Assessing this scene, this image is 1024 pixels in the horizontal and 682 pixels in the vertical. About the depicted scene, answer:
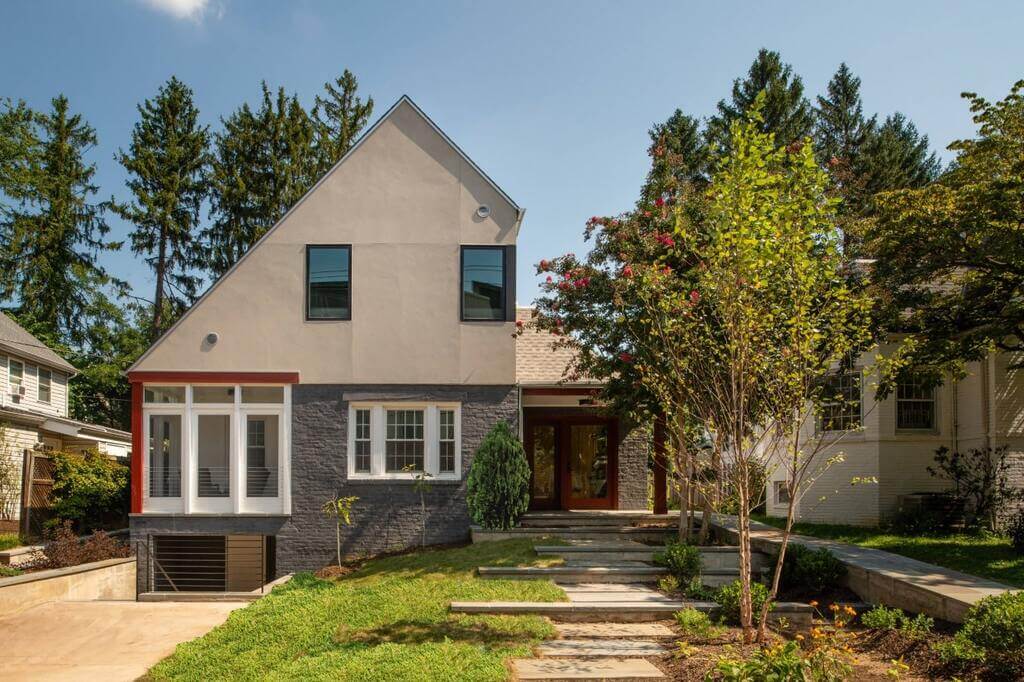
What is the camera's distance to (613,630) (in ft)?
30.4

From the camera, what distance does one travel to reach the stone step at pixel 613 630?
9.00 m

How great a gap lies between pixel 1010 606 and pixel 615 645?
3712 mm

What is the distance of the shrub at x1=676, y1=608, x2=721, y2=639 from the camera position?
8.85 m

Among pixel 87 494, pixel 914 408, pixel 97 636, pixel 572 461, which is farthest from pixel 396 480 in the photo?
pixel 914 408

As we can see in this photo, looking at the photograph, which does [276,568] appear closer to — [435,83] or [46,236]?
[435,83]

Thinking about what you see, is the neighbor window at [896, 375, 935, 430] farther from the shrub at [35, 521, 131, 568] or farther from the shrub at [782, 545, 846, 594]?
the shrub at [35, 521, 131, 568]

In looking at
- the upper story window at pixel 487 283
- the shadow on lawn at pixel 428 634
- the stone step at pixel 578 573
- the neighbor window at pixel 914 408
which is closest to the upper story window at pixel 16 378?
the upper story window at pixel 487 283

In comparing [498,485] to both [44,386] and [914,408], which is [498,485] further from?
[44,386]

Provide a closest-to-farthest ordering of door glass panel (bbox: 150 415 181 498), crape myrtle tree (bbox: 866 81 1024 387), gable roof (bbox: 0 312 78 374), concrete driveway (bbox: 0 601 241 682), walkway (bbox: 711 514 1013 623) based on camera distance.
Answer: concrete driveway (bbox: 0 601 241 682), walkway (bbox: 711 514 1013 623), crape myrtle tree (bbox: 866 81 1024 387), door glass panel (bbox: 150 415 181 498), gable roof (bbox: 0 312 78 374)

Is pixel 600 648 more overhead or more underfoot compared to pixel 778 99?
more underfoot

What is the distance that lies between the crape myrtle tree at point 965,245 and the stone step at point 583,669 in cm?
657

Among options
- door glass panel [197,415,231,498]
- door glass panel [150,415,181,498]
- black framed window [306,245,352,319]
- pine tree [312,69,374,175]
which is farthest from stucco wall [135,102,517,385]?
pine tree [312,69,374,175]

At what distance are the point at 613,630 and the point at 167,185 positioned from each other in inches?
1152

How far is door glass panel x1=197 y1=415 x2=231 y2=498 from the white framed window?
253 cm
